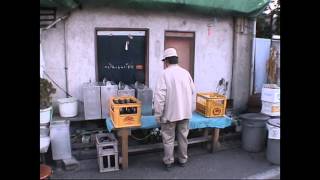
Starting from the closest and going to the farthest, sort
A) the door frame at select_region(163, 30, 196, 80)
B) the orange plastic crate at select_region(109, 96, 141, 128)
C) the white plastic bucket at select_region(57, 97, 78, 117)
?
the orange plastic crate at select_region(109, 96, 141, 128) < the white plastic bucket at select_region(57, 97, 78, 117) < the door frame at select_region(163, 30, 196, 80)

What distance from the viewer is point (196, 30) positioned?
6.57 m

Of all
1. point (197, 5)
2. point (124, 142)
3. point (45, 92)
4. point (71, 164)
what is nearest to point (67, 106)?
point (45, 92)

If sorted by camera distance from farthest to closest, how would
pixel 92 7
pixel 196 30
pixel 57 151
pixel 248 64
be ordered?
pixel 248 64
pixel 196 30
pixel 92 7
pixel 57 151

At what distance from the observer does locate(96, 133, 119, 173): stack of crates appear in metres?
4.97

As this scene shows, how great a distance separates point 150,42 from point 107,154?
2.32 meters

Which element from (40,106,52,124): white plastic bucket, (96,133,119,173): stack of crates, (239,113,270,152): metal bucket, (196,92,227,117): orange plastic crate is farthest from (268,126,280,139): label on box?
(40,106,52,124): white plastic bucket

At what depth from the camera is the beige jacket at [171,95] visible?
15.7ft

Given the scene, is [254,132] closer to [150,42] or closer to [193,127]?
[193,127]

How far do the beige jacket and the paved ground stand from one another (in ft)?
2.82

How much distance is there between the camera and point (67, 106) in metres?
5.57

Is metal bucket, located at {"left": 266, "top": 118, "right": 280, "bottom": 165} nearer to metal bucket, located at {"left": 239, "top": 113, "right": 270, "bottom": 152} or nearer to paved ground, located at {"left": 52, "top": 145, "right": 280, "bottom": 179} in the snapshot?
paved ground, located at {"left": 52, "top": 145, "right": 280, "bottom": 179}

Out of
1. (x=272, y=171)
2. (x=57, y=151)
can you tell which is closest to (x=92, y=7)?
(x=57, y=151)
